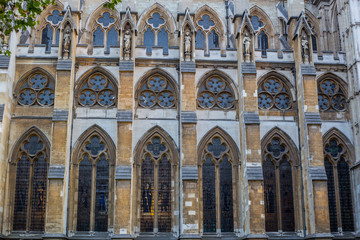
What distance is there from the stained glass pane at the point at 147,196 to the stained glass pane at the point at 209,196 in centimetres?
274

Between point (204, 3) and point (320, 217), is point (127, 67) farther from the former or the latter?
point (320, 217)

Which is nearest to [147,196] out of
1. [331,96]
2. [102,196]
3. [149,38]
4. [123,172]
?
[123,172]

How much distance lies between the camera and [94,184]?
23859mm

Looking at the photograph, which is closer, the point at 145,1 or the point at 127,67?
the point at 127,67

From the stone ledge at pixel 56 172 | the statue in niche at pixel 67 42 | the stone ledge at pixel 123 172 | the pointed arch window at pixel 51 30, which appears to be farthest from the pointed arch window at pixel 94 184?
the pointed arch window at pixel 51 30

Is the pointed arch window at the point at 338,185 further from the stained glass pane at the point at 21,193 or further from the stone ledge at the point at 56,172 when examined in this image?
the stained glass pane at the point at 21,193

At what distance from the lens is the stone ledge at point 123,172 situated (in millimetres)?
22500

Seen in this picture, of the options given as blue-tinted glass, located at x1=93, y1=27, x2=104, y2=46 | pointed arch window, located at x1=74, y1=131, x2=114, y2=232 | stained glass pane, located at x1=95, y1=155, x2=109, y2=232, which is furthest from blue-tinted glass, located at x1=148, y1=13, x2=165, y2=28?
stained glass pane, located at x1=95, y1=155, x2=109, y2=232

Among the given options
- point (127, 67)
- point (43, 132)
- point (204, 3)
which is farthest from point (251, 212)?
point (204, 3)

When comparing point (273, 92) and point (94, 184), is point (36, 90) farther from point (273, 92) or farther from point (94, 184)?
point (273, 92)

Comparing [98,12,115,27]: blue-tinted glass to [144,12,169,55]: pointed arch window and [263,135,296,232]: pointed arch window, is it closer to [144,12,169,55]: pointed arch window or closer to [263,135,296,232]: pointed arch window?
[144,12,169,55]: pointed arch window

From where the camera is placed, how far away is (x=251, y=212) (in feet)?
74.3

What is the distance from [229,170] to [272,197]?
2.67m

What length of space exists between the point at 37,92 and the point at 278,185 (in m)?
13.8
